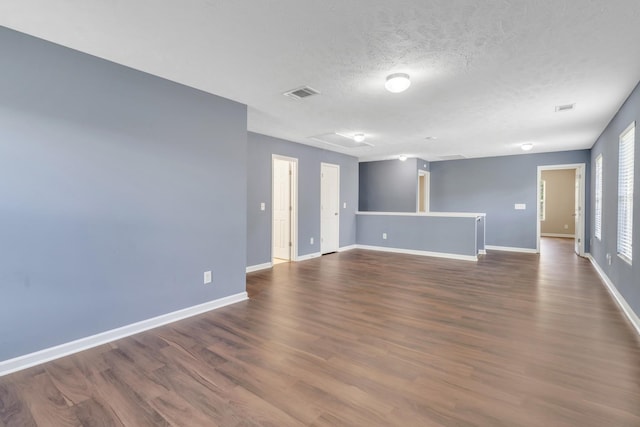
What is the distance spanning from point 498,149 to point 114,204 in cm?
741

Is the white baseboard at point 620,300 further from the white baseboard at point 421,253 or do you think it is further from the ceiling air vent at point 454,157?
the ceiling air vent at point 454,157

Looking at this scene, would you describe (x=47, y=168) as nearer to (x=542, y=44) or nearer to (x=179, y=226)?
(x=179, y=226)

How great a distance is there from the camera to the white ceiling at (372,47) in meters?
1.97

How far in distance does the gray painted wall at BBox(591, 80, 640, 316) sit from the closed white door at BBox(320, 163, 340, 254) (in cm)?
484

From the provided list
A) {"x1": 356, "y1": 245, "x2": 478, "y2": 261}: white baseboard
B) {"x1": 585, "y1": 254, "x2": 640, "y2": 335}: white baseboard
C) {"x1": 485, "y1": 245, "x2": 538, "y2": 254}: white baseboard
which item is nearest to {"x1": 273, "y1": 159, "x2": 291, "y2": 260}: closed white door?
{"x1": 356, "y1": 245, "x2": 478, "y2": 261}: white baseboard

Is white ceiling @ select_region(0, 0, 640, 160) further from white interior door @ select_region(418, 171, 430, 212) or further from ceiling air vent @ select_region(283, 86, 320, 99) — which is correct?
white interior door @ select_region(418, 171, 430, 212)

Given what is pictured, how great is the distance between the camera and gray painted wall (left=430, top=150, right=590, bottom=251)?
7.55 m

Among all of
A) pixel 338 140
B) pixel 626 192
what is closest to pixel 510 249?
pixel 626 192

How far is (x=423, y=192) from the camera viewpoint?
31.4 feet

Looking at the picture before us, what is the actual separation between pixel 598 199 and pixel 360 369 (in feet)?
19.6

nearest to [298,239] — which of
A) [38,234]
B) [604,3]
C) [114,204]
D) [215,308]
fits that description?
[215,308]

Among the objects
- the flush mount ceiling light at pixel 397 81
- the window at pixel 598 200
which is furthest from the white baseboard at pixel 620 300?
the flush mount ceiling light at pixel 397 81

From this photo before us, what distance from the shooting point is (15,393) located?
200cm

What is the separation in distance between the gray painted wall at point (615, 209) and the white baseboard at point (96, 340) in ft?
14.4
